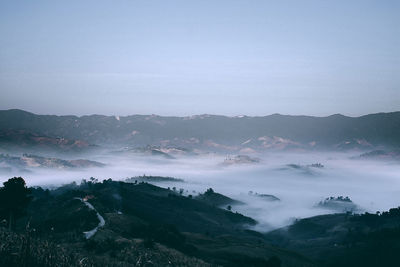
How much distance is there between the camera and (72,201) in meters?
192

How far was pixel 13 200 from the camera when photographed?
122 meters

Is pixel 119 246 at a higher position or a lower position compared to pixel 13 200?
lower

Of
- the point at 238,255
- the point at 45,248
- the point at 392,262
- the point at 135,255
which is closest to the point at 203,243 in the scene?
the point at 238,255

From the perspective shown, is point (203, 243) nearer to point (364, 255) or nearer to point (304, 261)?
point (304, 261)

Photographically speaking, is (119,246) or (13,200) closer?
(119,246)

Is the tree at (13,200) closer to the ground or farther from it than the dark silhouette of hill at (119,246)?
farther from it

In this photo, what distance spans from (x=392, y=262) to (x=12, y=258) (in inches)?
6970

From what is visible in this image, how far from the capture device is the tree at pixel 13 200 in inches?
4717

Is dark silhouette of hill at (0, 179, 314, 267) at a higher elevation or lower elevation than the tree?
lower

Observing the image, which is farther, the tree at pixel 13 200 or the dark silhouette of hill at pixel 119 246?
the tree at pixel 13 200

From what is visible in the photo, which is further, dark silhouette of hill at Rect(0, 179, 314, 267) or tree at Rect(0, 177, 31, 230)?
tree at Rect(0, 177, 31, 230)

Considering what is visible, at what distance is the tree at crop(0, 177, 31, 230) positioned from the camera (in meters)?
120

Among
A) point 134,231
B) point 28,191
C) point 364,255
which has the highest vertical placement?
point 28,191

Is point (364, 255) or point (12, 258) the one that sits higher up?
point (12, 258)
